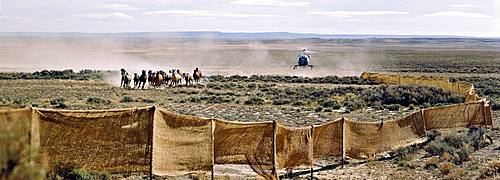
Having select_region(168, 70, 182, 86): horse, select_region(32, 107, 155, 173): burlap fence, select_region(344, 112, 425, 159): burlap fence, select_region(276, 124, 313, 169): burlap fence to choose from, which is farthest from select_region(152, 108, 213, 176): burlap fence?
select_region(168, 70, 182, 86): horse

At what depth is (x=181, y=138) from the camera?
39.1ft

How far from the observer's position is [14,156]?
7.70 m

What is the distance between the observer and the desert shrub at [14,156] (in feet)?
24.8

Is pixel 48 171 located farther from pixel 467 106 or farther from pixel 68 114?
pixel 467 106

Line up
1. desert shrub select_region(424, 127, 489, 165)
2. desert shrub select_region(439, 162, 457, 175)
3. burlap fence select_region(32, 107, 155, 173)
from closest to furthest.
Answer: burlap fence select_region(32, 107, 155, 173) < desert shrub select_region(439, 162, 457, 175) < desert shrub select_region(424, 127, 489, 165)

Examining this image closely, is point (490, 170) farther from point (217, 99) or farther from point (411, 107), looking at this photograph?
point (217, 99)

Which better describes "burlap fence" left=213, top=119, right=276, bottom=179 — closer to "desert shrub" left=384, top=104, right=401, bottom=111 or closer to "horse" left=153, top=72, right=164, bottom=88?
"desert shrub" left=384, top=104, right=401, bottom=111

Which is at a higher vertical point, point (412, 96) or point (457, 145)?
point (457, 145)

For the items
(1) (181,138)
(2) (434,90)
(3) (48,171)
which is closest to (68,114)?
(3) (48,171)

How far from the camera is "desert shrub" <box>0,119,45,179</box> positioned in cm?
755

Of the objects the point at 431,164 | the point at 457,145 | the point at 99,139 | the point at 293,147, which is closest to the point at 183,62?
the point at 457,145

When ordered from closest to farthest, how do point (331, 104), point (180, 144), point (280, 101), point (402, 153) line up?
1. point (180, 144)
2. point (402, 153)
3. point (331, 104)
4. point (280, 101)

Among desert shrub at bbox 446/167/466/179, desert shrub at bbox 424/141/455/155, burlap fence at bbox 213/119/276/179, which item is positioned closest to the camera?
burlap fence at bbox 213/119/276/179

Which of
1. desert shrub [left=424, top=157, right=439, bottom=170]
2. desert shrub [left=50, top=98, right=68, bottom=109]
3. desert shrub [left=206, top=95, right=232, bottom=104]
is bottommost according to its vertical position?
desert shrub [left=206, top=95, right=232, bottom=104]
